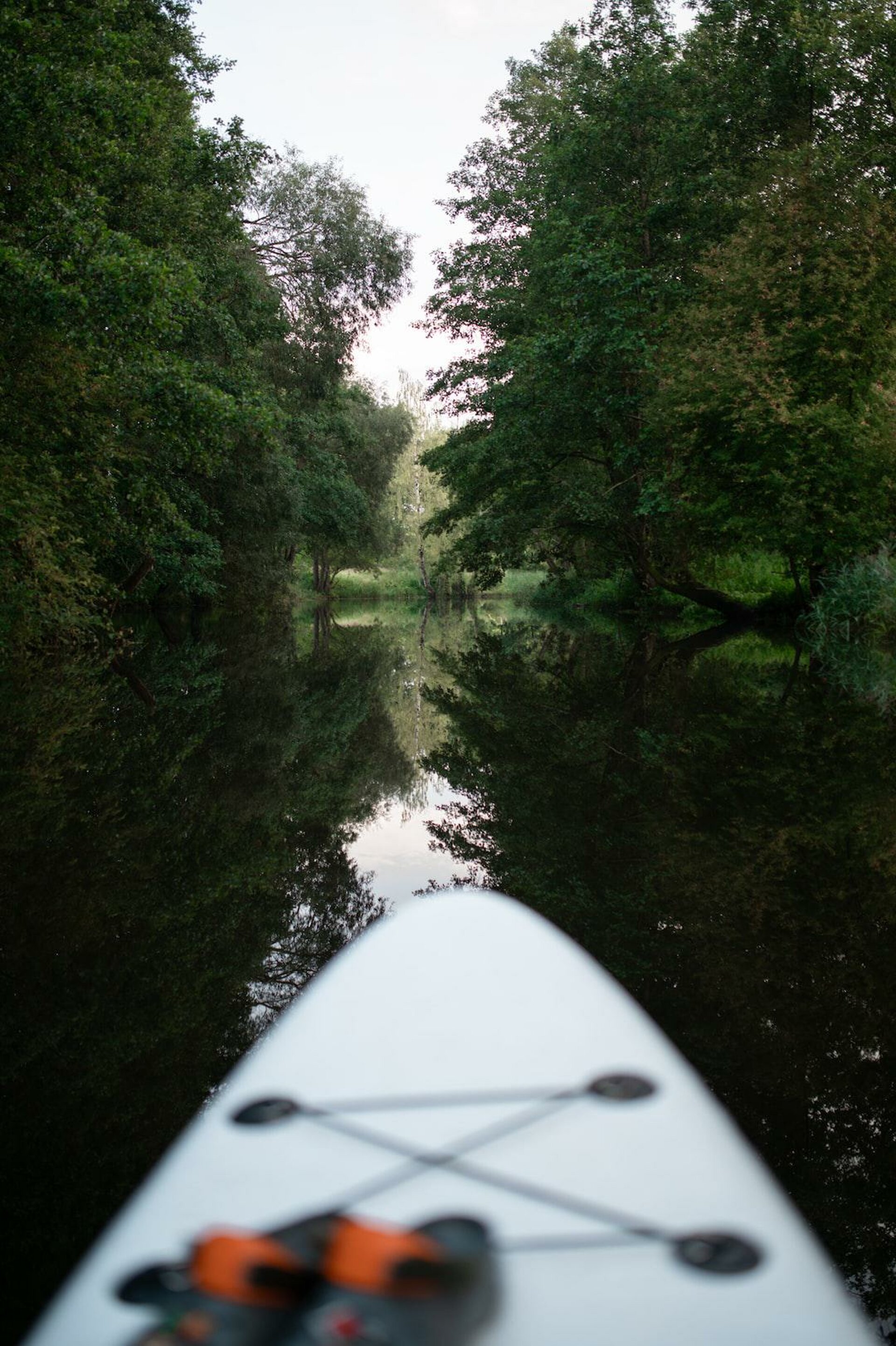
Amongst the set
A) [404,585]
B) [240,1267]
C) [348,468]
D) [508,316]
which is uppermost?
[508,316]

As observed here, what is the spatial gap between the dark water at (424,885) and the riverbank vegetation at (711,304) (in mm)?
7517

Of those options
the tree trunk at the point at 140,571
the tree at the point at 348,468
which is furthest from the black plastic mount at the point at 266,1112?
the tree at the point at 348,468

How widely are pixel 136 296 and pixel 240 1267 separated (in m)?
8.60

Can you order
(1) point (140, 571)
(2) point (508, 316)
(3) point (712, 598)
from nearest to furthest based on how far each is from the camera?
(1) point (140, 571)
(3) point (712, 598)
(2) point (508, 316)

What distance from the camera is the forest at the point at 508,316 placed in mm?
8586

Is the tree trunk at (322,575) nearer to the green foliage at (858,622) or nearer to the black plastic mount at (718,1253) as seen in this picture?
the green foliage at (858,622)

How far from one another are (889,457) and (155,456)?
36.4 feet

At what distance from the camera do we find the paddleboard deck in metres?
0.98

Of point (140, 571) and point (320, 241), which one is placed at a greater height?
point (320, 241)

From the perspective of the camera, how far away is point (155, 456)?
14570 mm

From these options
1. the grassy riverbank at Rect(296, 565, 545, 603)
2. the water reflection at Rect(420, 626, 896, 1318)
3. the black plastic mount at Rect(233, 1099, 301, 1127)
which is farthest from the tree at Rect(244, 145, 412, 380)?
the grassy riverbank at Rect(296, 565, 545, 603)

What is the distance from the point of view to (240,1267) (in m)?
0.89

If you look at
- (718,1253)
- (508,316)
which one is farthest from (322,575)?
(718,1253)

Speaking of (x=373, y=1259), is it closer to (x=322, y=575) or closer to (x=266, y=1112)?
(x=266, y=1112)
